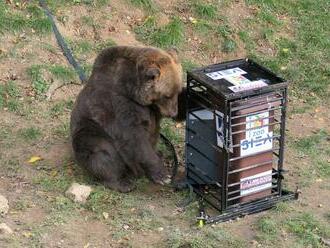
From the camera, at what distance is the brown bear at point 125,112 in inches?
237

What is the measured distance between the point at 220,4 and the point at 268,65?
124 centimetres

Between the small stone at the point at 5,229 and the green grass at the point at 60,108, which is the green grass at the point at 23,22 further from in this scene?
the small stone at the point at 5,229

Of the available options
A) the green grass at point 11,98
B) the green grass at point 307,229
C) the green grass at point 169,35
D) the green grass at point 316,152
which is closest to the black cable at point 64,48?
the green grass at point 11,98

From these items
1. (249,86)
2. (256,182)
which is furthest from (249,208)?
(249,86)

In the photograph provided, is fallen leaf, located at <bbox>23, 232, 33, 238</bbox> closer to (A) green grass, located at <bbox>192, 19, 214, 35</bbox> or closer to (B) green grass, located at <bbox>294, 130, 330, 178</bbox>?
(B) green grass, located at <bbox>294, 130, 330, 178</bbox>

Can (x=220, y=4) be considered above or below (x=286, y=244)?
above

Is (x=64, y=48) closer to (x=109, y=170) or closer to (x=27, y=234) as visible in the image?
(x=109, y=170)

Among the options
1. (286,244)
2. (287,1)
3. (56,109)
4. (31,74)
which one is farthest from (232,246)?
(287,1)

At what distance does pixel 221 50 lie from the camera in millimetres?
9023

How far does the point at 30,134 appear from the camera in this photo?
714 centimetres

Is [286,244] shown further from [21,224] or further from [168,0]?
[168,0]

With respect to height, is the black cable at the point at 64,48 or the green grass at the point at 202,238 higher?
the black cable at the point at 64,48

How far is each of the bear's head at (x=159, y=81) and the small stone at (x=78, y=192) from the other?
89 cm

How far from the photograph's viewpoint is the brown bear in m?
6.01
